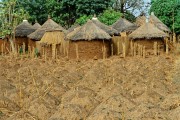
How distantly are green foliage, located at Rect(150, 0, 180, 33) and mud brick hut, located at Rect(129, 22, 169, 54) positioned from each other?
33.3ft

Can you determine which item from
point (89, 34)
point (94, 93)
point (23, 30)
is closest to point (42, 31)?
point (23, 30)

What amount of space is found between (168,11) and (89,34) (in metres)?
14.4

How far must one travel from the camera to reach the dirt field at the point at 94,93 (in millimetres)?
9477

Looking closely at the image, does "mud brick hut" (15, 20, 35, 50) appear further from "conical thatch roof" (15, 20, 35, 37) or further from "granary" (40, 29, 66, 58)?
"granary" (40, 29, 66, 58)

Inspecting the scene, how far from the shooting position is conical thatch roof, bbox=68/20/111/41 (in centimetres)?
2319

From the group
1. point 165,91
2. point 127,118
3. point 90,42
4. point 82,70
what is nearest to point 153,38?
point 90,42

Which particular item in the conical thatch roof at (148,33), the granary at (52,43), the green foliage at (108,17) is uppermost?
the green foliage at (108,17)

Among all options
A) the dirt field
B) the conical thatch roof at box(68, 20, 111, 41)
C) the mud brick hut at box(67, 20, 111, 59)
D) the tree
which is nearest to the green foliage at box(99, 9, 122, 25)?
the tree

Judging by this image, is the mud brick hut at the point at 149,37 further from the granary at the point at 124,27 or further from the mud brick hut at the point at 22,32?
the mud brick hut at the point at 22,32

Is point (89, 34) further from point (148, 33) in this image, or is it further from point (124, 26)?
point (124, 26)

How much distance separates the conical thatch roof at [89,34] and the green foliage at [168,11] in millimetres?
12574

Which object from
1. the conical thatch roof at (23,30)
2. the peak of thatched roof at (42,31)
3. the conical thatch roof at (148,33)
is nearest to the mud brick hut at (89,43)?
the conical thatch roof at (148,33)

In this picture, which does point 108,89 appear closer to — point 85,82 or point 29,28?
point 85,82

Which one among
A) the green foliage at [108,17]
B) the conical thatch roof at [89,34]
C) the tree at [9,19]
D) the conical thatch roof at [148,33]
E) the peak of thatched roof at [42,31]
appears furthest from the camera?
the green foliage at [108,17]
